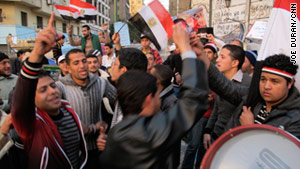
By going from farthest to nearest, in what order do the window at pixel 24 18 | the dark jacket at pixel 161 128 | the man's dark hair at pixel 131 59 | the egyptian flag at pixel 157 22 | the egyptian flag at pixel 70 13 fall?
the window at pixel 24 18, the egyptian flag at pixel 70 13, the egyptian flag at pixel 157 22, the man's dark hair at pixel 131 59, the dark jacket at pixel 161 128

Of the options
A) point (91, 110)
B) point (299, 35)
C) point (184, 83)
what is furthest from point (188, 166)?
point (184, 83)

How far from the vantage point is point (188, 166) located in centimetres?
368

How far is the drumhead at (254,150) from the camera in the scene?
1.24 meters

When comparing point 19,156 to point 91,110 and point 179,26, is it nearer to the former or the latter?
point 91,110

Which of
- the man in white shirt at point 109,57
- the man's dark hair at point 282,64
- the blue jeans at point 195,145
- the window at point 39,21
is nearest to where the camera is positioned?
the man's dark hair at point 282,64

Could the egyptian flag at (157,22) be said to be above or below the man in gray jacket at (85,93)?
above

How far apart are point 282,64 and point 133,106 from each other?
1.22m

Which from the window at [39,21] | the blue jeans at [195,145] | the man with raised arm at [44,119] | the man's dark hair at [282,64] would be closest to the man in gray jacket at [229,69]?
the blue jeans at [195,145]

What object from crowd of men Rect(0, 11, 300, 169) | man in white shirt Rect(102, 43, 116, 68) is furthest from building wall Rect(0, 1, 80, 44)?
crowd of men Rect(0, 11, 300, 169)

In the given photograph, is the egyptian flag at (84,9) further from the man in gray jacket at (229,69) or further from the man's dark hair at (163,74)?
the man in gray jacket at (229,69)

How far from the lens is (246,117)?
1.78m

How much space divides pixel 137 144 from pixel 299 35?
156 cm

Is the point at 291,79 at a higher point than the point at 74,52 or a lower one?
lower

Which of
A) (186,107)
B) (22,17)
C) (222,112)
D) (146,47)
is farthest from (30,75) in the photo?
(22,17)
